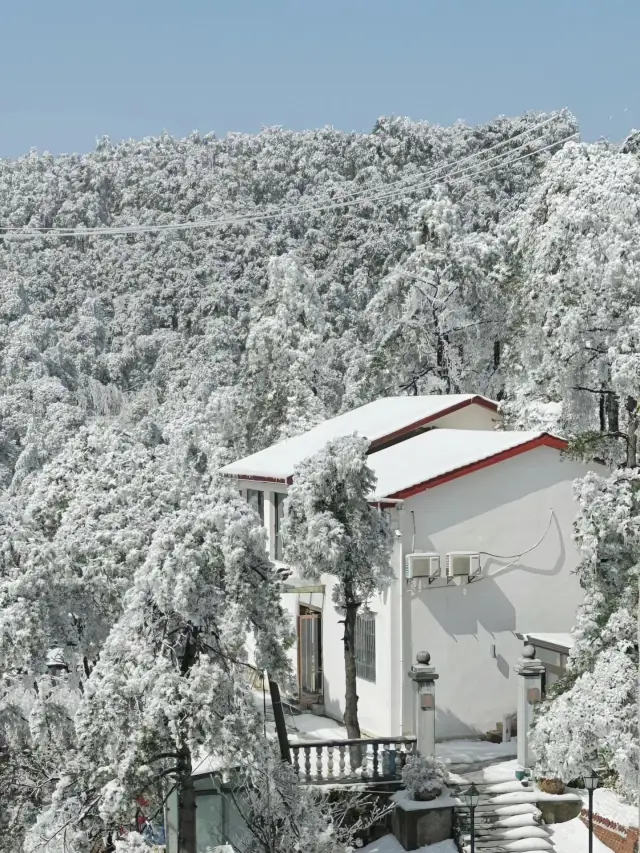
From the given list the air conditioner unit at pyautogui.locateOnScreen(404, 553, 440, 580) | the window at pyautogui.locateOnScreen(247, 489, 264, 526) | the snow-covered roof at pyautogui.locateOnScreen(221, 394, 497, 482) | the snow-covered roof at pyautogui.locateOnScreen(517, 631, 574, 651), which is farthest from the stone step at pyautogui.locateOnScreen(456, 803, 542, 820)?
the window at pyautogui.locateOnScreen(247, 489, 264, 526)

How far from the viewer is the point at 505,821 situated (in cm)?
2075

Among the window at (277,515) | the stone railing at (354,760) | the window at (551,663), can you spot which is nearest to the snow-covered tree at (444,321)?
the window at (277,515)

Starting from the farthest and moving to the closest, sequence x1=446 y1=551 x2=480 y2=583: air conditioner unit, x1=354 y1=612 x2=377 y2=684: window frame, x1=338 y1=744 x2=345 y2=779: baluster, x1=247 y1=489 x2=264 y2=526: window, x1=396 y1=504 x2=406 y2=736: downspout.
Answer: x1=247 y1=489 x2=264 y2=526: window, x1=354 y1=612 x2=377 y2=684: window frame, x1=446 y1=551 x2=480 y2=583: air conditioner unit, x1=396 y1=504 x2=406 y2=736: downspout, x1=338 y1=744 x2=345 y2=779: baluster

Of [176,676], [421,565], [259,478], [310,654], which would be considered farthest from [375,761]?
A: [259,478]

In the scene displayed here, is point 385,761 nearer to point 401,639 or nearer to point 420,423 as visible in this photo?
point 401,639

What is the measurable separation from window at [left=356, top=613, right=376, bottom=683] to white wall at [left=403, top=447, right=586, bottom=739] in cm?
100

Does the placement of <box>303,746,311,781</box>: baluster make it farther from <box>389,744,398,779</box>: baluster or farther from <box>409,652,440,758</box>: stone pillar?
<box>409,652,440,758</box>: stone pillar

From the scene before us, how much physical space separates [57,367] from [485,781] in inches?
2406

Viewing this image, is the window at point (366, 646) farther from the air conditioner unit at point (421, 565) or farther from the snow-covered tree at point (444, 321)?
the snow-covered tree at point (444, 321)

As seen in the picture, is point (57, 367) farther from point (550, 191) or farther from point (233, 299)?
point (550, 191)

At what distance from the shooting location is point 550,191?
32531mm

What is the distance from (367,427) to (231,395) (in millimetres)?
26965

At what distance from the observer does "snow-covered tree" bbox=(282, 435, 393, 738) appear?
21.6m

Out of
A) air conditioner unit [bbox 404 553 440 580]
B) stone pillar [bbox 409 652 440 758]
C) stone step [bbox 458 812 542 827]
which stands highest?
air conditioner unit [bbox 404 553 440 580]
